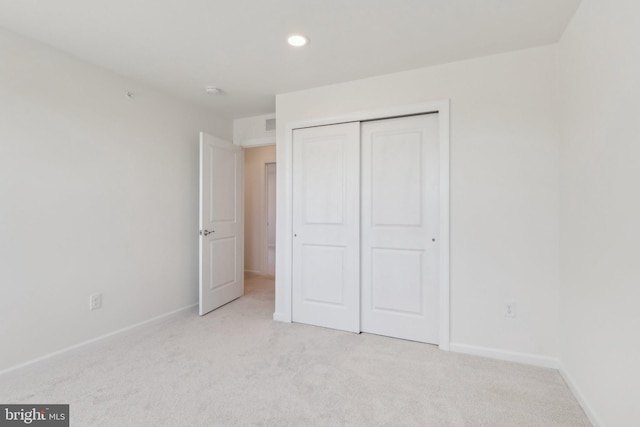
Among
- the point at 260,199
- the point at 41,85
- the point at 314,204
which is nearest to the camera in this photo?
the point at 41,85

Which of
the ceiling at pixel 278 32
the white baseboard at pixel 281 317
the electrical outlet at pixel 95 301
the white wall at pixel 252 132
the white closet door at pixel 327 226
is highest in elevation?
the ceiling at pixel 278 32

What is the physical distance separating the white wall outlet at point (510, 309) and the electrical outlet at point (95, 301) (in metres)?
3.33

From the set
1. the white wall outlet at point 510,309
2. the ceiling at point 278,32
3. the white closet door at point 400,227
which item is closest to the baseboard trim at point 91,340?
the white closet door at point 400,227

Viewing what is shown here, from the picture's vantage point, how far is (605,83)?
Result: 1486 millimetres

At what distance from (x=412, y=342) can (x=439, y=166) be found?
5.04ft

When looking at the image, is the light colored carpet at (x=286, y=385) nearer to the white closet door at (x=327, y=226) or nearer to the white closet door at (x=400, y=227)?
the white closet door at (x=400, y=227)

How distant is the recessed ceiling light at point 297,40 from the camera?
2.10 meters

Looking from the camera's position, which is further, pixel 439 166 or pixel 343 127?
pixel 343 127

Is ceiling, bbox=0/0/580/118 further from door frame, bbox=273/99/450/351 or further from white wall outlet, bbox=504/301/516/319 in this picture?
white wall outlet, bbox=504/301/516/319

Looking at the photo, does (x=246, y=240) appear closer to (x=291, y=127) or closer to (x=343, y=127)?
(x=291, y=127)

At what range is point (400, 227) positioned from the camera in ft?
8.83

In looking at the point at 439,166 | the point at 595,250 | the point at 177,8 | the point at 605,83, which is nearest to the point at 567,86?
the point at 605,83

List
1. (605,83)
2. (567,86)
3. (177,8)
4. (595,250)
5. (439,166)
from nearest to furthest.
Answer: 1. (605,83)
2. (595,250)
3. (177,8)
4. (567,86)
5. (439,166)

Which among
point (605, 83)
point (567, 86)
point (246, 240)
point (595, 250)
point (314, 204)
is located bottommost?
point (246, 240)
